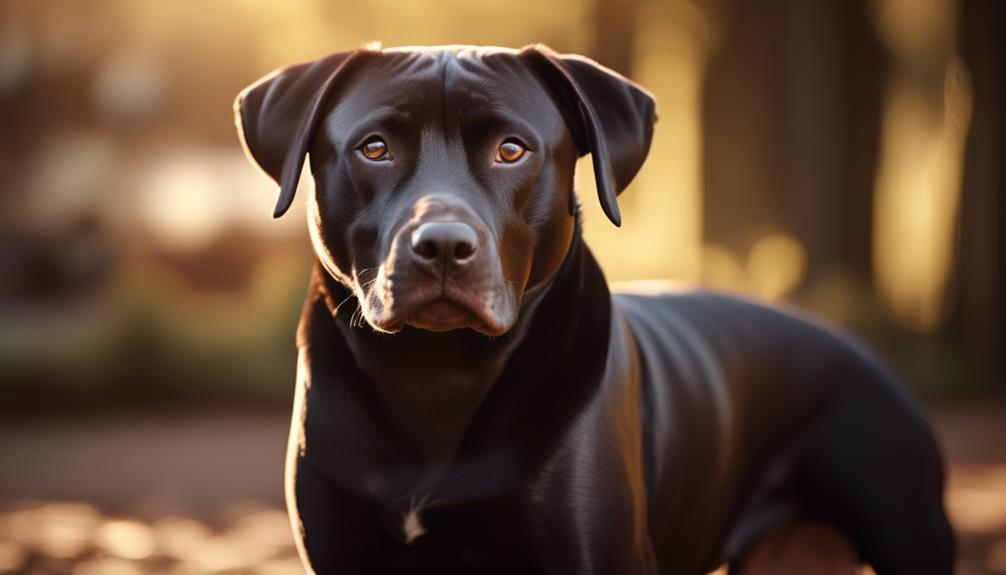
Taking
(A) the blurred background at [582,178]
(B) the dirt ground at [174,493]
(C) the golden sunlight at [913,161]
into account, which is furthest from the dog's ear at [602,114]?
(C) the golden sunlight at [913,161]

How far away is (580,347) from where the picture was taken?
2879 mm

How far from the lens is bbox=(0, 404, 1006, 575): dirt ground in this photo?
5.45 meters

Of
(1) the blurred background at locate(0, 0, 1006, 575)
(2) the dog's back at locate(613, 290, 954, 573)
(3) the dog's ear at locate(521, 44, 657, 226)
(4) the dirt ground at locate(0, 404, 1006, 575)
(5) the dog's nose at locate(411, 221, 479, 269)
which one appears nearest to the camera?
(5) the dog's nose at locate(411, 221, 479, 269)

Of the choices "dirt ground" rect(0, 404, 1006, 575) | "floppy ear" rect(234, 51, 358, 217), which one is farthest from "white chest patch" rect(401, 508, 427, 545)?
"dirt ground" rect(0, 404, 1006, 575)

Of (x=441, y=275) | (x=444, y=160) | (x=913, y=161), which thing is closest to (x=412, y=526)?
(x=441, y=275)

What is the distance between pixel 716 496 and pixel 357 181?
132cm

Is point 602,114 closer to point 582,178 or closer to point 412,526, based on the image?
point 412,526

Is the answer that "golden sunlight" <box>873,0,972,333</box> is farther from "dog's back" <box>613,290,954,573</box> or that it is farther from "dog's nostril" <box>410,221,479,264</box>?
"dog's nostril" <box>410,221,479,264</box>

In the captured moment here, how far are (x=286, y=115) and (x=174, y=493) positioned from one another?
4.58 meters

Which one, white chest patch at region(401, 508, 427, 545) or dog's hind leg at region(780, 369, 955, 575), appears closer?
white chest patch at region(401, 508, 427, 545)

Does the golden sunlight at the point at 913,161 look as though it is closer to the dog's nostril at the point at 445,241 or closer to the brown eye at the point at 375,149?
the brown eye at the point at 375,149

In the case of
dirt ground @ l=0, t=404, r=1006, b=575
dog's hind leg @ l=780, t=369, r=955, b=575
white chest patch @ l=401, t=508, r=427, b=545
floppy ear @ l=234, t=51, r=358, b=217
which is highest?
floppy ear @ l=234, t=51, r=358, b=217

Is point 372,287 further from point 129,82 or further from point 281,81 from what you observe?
point 129,82

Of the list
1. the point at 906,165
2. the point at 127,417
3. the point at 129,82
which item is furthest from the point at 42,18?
the point at 906,165
